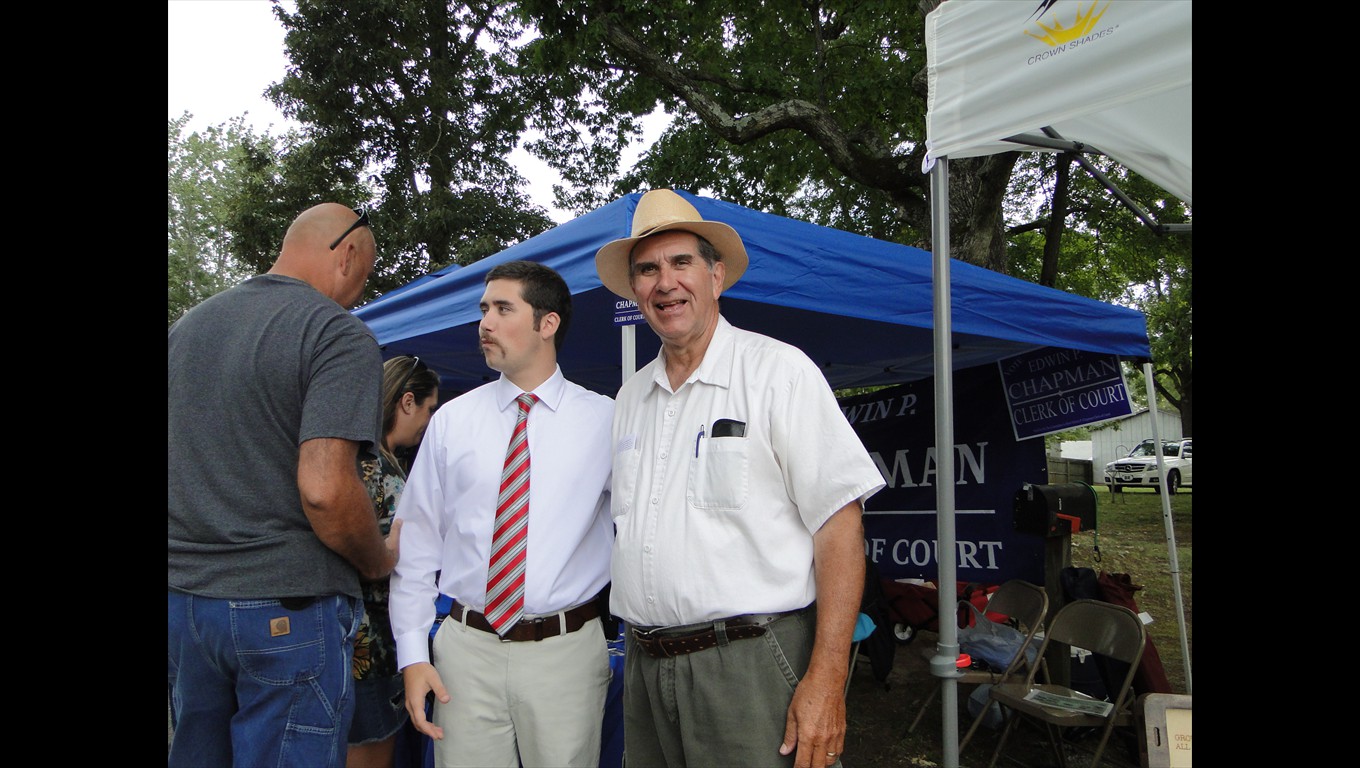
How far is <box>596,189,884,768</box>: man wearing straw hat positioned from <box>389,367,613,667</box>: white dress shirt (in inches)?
A: 8.5

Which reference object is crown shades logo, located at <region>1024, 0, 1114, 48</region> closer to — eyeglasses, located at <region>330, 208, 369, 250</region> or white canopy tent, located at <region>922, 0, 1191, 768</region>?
white canopy tent, located at <region>922, 0, 1191, 768</region>

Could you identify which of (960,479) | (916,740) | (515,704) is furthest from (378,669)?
(960,479)

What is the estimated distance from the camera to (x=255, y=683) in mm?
1637

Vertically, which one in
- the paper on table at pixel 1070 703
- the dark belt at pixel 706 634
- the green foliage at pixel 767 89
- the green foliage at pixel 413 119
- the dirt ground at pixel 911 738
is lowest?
the dirt ground at pixel 911 738

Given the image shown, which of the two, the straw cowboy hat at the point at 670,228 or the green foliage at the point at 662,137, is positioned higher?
the green foliage at the point at 662,137

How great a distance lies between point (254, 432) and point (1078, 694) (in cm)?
386

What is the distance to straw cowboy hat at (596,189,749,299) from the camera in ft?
6.20

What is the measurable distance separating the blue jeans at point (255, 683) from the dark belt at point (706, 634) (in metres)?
0.74

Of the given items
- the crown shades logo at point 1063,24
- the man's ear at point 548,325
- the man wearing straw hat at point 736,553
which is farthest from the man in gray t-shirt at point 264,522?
the crown shades logo at point 1063,24

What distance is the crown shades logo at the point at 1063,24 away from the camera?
2.04 metres

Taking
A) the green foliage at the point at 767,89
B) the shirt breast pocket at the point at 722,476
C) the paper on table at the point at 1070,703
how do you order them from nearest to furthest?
1. the shirt breast pocket at the point at 722,476
2. the paper on table at the point at 1070,703
3. the green foliage at the point at 767,89

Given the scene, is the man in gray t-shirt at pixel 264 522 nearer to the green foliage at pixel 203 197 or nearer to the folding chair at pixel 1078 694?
the folding chair at pixel 1078 694

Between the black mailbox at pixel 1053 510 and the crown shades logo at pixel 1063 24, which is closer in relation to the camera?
the crown shades logo at pixel 1063 24
